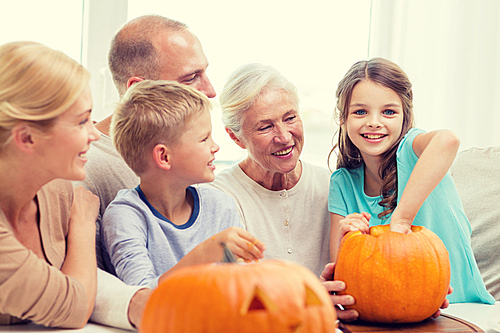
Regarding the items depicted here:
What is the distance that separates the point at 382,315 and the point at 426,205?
22.2 inches

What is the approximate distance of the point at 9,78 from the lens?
808 millimetres

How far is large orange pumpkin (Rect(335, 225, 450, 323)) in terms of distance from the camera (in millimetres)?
905

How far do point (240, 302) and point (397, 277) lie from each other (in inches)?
17.8

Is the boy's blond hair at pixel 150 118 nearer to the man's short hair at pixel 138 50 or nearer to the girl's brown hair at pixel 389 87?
the man's short hair at pixel 138 50

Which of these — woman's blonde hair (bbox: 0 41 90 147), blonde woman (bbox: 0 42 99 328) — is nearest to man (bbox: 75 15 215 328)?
blonde woman (bbox: 0 42 99 328)

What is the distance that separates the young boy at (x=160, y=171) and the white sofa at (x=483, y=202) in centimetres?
114

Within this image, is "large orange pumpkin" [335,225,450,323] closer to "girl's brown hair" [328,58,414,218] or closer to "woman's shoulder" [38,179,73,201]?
"girl's brown hair" [328,58,414,218]

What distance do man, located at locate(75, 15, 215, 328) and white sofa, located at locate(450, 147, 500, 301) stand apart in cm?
116

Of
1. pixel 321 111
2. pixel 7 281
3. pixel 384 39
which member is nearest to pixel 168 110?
pixel 7 281

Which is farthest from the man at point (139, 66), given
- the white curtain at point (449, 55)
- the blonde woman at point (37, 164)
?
the white curtain at point (449, 55)

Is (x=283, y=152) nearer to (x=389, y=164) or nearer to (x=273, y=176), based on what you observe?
(x=273, y=176)

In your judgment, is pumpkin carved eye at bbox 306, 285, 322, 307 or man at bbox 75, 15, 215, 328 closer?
pumpkin carved eye at bbox 306, 285, 322, 307

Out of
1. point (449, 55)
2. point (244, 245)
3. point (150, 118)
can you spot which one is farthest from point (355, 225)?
point (449, 55)

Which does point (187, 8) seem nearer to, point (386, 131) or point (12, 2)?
point (12, 2)
